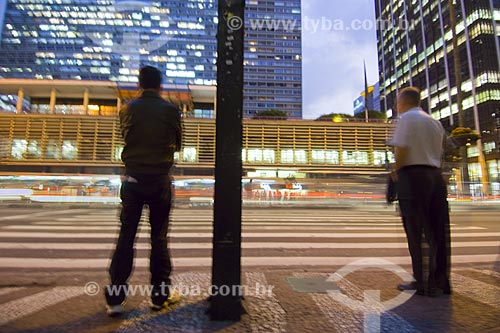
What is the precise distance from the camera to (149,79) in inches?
92.4

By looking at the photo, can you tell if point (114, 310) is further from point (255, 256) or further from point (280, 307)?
point (255, 256)

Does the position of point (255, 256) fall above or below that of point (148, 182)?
below

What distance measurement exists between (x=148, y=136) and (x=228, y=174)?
2.25 feet

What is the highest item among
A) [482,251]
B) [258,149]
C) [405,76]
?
[405,76]

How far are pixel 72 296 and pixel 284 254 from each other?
261 centimetres

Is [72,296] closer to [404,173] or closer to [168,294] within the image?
[168,294]

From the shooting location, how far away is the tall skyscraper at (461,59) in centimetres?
5606

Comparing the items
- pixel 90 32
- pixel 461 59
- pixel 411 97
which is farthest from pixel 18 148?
pixel 461 59

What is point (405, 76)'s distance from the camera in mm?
78000

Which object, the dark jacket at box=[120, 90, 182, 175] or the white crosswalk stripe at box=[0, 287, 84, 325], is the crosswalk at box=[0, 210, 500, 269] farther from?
the dark jacket at box=[120, 90, 182, 175]

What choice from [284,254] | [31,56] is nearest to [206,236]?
[284,254]

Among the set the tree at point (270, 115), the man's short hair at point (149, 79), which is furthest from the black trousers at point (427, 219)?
the tree at point (270, 115)

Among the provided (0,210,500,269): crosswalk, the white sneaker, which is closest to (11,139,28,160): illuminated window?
(0,210,500,269): crosswalk

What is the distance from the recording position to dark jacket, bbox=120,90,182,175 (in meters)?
2.18
